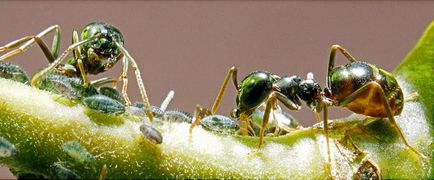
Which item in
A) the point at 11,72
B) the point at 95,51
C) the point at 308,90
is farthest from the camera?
the point at 95,51

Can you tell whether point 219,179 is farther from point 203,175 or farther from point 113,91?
point 113,91

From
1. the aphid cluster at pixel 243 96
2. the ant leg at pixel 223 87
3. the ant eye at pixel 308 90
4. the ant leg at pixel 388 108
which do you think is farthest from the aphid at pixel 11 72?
the ant eye at pixel 308 90

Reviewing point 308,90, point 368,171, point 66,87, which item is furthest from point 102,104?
point 308,90

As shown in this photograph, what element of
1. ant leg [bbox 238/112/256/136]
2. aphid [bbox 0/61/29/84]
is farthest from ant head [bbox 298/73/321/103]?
aphid [bbox 0/61/29/84]

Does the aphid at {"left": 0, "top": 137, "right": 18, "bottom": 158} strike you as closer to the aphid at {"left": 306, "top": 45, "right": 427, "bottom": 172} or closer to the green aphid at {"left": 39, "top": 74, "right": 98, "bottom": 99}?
the green aphid at {"left": 39, "top": 74, "right": 98, "bottom": 99}

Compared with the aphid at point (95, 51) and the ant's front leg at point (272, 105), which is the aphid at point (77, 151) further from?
the aphid at point (95, 51)

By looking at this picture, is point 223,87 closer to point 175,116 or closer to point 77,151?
point 175,116
